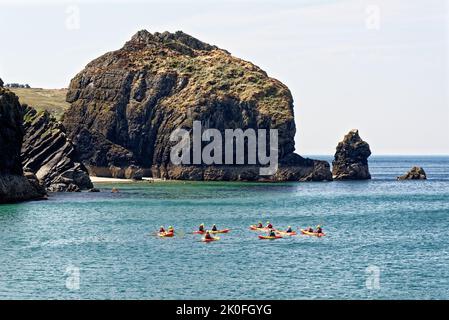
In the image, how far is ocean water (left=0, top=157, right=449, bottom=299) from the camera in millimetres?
61906

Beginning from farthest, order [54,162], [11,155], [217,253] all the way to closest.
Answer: [54,162], [11,155], [217,253]

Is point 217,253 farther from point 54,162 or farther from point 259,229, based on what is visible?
point 54,162

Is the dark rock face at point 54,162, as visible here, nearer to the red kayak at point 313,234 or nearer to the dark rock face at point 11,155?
the dark rock face at point 11,155

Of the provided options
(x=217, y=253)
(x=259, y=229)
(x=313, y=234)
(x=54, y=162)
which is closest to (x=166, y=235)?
(x=259, y=229)

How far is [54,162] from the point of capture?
17712 cm

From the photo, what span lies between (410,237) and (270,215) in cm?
3315

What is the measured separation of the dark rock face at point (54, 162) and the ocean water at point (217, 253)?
95.2 feet

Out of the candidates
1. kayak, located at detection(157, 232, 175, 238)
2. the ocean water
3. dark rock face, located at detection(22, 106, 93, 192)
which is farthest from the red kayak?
dark rock face, located at detection(22, 106, 93, 192)


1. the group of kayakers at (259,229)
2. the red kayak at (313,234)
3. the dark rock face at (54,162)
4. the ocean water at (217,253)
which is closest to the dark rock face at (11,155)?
the ocean water at (217,253)

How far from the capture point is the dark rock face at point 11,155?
136m

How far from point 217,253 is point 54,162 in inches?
4083

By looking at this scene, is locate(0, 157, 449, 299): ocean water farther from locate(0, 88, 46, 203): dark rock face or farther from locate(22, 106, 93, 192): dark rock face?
locate(22, 106, 93, 192): dark rock face

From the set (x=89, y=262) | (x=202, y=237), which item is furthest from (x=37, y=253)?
(x=202, y=237)
